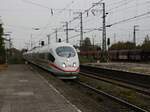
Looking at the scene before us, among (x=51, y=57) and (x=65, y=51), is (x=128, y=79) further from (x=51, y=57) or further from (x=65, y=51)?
(x=51, y=57)

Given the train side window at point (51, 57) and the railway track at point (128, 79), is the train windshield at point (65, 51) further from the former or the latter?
the railway track at point (128, 79)

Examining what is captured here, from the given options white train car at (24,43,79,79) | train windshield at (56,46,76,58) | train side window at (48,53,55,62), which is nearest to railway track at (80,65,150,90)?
white train car at (24,43,79,79)

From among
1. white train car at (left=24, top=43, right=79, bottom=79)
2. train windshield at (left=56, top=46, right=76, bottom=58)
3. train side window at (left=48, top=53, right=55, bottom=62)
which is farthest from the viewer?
train side window at (left=48, top=53, right=55, bottom=62)

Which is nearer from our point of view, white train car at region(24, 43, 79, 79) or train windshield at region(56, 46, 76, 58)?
white train car at region(24, 43, 79, 79)

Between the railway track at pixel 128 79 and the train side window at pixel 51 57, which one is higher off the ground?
the train side window at pixel 51 57

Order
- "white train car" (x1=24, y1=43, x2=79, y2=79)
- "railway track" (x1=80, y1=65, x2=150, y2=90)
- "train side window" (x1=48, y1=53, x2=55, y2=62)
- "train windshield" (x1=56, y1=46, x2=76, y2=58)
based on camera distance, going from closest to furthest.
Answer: "railway track" (x1=80, y1=65, x2=150, y2=90) < "white train car" (x1=24, y1=43, x2=79, y2=79) < "train windshield" (x1=56, y1=46, x2=76, y2=58) < "train side window" (x1=48, y1=53, x2=55, y2=62)

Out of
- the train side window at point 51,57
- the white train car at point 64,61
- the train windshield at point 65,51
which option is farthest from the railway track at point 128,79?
the train side window at point 51,57

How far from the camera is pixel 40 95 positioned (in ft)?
43.1

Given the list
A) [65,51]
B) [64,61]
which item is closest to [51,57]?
[65,51]

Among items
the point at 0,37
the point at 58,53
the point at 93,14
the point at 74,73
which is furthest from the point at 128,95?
the point at 0,37

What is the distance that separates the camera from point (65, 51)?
23.7m

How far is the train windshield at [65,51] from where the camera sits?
23350mm

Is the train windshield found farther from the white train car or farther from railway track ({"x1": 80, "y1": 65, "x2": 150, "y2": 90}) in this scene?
railway track ({"x1": 80, "y1": 65, "x2": 150, "y2": 90})

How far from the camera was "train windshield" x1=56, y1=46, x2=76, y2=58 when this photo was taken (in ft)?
76.6
